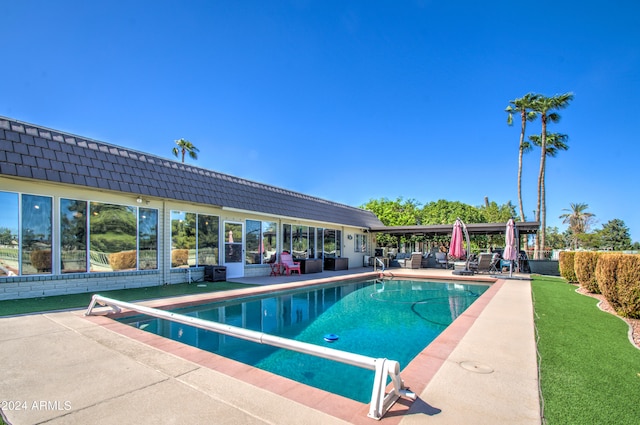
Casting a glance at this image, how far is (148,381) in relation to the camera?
296 cm

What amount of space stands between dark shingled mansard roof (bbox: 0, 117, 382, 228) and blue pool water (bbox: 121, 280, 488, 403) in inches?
150

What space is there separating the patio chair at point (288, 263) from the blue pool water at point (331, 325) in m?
2.83

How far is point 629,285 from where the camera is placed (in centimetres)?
553

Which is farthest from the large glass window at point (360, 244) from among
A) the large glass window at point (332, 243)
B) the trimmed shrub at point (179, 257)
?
the trimmed shrub at point (179, 257)

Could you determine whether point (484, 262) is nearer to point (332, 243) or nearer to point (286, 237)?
point (332, 243)

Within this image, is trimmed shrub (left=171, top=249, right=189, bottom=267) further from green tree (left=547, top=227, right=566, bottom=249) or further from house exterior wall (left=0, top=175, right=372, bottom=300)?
green tree (left=547, top=227, right=566, bottom=249)

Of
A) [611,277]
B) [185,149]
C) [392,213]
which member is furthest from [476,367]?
[185,149]

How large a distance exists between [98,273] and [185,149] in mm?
24613

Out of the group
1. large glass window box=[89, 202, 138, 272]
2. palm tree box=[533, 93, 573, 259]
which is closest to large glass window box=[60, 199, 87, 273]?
large glass window box=[89, 202, 138, 272]

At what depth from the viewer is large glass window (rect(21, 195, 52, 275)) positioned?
7055mm

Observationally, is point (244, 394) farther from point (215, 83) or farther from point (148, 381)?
point (215, 83)

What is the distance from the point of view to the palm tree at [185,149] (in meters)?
30.2

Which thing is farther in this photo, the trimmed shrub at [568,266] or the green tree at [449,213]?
the green tree at [449,213]

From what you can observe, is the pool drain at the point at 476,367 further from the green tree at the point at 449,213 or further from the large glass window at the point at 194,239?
the green tree at the point at 449,213
